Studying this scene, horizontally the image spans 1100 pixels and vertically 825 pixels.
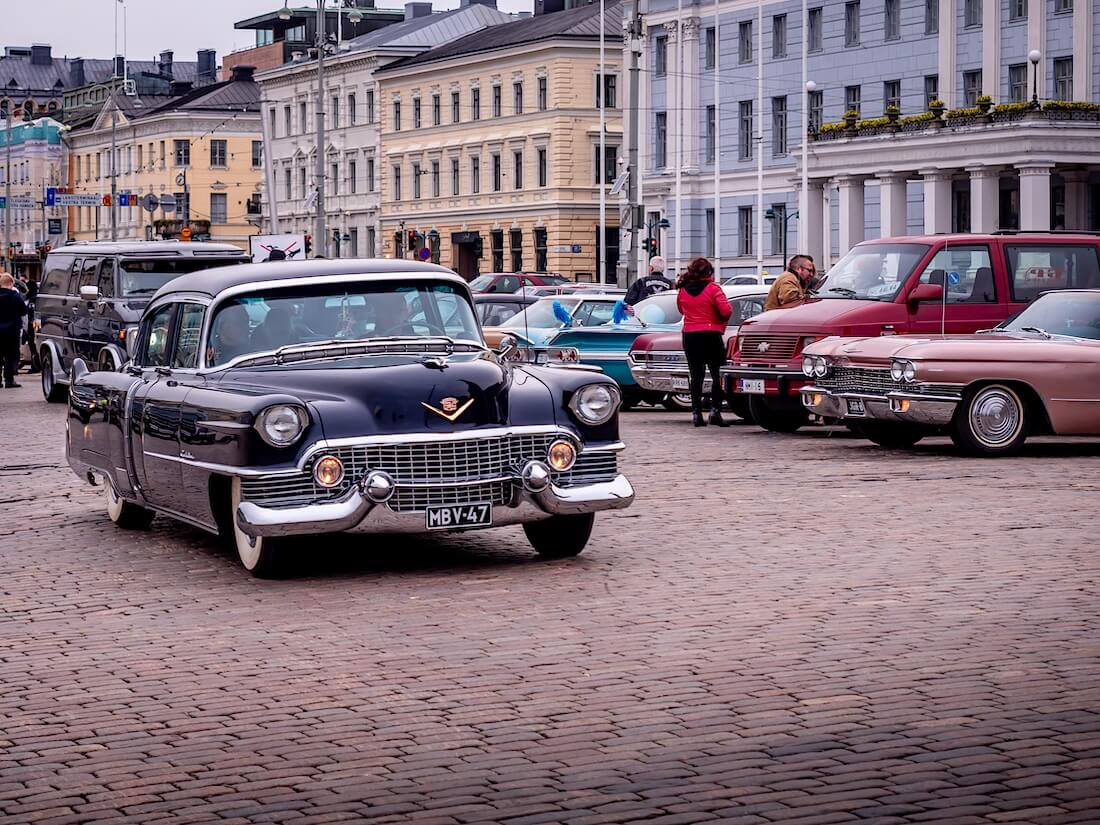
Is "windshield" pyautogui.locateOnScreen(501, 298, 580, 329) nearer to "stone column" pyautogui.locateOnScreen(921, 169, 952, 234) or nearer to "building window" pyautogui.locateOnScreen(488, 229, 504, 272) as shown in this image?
"stone column" pyautogui.locateOnScreen(921, 169, 952, 234)

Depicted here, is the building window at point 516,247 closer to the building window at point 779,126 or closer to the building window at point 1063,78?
the building window at point 779,126

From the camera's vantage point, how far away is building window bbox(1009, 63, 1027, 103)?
66125 mm

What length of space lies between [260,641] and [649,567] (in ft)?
9.31

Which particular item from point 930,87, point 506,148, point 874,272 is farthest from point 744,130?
point 874,272

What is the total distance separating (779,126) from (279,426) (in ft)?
224

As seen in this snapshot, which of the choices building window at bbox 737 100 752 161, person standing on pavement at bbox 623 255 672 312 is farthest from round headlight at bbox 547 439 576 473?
building window at bbox 737 100 752 161

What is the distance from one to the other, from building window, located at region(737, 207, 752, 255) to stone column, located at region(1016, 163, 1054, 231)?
20.6 m

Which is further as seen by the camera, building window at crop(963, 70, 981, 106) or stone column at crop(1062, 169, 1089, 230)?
building window at crop(963, 70, 981, 106)

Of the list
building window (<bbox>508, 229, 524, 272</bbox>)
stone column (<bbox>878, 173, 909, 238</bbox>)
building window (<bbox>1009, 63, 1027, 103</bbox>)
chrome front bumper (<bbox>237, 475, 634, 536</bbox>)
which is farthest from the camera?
building window (<bbox>508, 229, 524, 272</bbox>)

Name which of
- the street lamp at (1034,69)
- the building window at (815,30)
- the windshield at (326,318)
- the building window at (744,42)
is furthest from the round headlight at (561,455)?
the building window at (744,42)

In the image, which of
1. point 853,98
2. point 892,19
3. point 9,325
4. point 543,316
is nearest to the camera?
point 543,316

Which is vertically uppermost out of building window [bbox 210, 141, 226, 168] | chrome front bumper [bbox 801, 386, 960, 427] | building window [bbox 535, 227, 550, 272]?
building window [bbox 210, 141, 226, 168]

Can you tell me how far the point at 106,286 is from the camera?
26953 mm

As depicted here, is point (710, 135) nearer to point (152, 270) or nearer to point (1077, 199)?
point (1077, 199)
